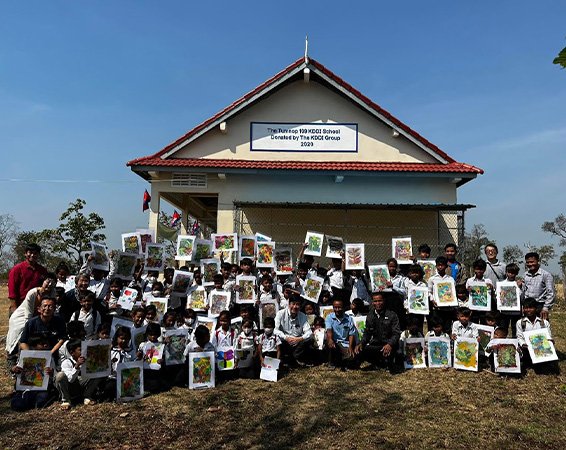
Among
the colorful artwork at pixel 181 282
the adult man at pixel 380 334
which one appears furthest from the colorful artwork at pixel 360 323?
the colorful artwork at pixel 181 282

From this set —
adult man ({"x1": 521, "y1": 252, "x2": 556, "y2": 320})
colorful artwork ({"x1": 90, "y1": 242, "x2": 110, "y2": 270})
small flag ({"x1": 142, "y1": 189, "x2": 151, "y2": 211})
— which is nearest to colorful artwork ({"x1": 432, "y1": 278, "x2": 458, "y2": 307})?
adult man ({"x1": 521, "y1": 252, "x2": 556, "y2": 320})

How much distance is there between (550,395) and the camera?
6.21m

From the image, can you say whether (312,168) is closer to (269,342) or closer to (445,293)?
(445,293)

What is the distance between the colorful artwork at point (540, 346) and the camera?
22.9ft

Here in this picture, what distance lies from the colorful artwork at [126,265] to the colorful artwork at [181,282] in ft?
2.52

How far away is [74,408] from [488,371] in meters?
5.75

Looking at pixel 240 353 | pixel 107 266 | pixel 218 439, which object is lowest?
pixel 218 439

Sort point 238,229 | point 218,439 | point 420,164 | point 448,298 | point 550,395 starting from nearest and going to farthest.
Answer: point 218,439
point 550,395
point 448,298
point 238,229
point 420,164

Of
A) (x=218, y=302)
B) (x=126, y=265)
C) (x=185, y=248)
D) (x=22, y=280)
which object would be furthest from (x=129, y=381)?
(x=185, y=248)

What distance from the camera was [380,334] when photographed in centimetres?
749

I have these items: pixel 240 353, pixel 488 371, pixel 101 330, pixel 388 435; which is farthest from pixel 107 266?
pixel 488 371

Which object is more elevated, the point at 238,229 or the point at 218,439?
the point at 238,229

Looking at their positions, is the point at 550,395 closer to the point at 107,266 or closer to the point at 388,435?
the point at 388,435

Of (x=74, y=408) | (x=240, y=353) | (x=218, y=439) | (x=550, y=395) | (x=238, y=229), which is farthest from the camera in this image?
(x=238, y=229)
